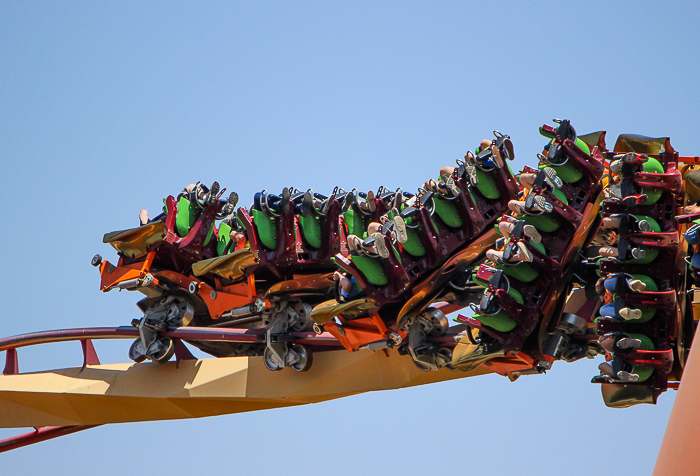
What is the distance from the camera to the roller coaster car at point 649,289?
18.6 ft

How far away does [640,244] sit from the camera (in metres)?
5.71

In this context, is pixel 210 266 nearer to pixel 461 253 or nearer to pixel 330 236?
pixel 330 236

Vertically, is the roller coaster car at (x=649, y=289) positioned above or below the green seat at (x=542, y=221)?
below

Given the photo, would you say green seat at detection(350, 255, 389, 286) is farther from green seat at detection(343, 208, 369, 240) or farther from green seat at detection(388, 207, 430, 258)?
green seat at detection(343, 208, 369, 240)

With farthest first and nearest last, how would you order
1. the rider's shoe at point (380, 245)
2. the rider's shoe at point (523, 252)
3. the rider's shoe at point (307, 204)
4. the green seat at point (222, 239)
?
1. the green seat at point (222, 239)
2. the rider's shoe at point (307, 204)
3. the rider's shoe at point (380, 245)
4. the rider's shoe at point (523, 252)

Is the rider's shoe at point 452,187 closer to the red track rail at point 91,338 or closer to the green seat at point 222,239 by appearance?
the red track rail at point 91,338

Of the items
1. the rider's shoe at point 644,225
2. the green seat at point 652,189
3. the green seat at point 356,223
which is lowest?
the rider's shoe at point 644,225

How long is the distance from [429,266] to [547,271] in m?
1.52

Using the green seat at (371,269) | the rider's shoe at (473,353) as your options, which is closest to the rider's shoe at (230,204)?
the green seat at (371,269)

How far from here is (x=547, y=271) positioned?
6.36m

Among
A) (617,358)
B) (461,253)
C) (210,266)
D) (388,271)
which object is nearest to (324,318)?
→ (388,271)

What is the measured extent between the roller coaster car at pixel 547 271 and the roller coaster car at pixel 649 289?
1.88ft

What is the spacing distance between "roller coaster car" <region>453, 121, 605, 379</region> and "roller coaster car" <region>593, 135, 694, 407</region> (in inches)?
22.6

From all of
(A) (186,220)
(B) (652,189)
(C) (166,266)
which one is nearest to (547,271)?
(B) (652,189)
